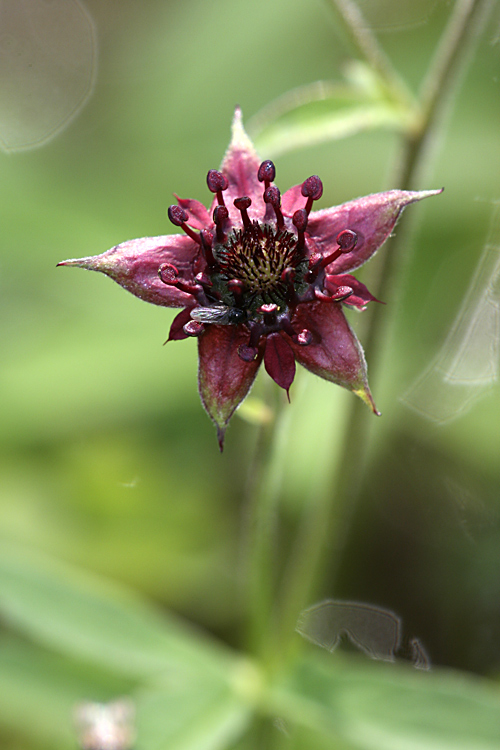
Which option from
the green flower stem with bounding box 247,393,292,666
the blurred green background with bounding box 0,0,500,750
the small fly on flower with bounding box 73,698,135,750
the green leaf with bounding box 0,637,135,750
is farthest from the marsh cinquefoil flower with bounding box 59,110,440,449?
the green leaf with bounding box 0,637,135,750

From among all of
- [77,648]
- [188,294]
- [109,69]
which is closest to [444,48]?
[188,294]

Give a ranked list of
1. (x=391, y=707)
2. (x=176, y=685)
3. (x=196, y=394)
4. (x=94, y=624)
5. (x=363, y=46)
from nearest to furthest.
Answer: (x=363, y=46), (x=391, y=707), (x=176, y=685), (x=94, y=624), (x=196, y=394)

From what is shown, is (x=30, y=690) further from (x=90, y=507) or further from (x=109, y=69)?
(x=109, y=69)

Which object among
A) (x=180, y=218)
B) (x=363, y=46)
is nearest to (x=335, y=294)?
(x=180, y=218)

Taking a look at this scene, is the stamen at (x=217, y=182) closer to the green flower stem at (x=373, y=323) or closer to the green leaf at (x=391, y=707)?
the green flower stem at (x=373, y=323)

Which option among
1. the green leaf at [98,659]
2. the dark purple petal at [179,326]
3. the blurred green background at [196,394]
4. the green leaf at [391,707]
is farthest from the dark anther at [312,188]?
the green leaf at [98,659]

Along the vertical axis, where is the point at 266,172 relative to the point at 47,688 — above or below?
above

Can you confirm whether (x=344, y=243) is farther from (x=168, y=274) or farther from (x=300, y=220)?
(x=168, y=274)
